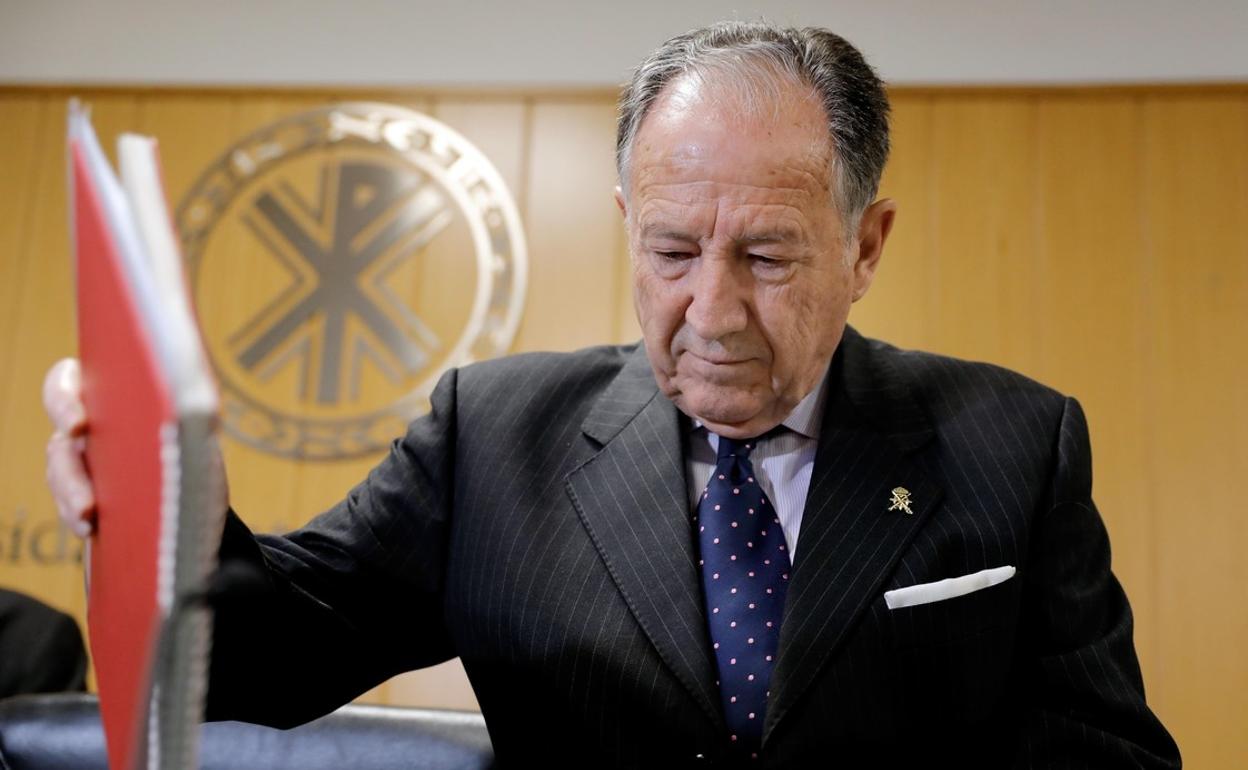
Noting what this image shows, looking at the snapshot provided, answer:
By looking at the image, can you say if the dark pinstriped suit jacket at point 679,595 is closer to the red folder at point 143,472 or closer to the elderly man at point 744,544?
the elderly man at point 744,544

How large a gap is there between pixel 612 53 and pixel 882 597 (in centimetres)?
199

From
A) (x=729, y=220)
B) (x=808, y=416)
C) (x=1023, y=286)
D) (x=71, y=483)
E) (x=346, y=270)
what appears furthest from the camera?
(x=346, y=270)

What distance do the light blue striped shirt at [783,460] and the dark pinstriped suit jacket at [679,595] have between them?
0.10 feet

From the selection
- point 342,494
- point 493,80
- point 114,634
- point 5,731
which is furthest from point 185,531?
point 493,80

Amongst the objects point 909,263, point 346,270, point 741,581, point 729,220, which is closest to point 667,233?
point 729,220

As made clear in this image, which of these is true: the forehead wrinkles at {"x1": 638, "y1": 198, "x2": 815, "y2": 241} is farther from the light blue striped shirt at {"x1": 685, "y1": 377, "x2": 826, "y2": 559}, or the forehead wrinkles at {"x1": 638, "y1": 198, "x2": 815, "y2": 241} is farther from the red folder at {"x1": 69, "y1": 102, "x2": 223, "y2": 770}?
the red folder at {"x1": 69, "y1": 102, "x2": 223, "y2": 770}

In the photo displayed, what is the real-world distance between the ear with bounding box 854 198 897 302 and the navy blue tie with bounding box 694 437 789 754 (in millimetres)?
232

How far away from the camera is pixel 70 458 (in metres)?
0.69

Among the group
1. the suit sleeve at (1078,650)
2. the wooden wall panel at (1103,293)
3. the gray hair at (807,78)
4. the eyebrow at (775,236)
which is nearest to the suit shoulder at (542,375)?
the gray hair at (807,78)

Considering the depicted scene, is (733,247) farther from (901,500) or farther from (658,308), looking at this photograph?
(901,500)

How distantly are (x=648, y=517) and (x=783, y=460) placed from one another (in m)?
0.18

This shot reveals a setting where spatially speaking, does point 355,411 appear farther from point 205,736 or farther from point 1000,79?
point 1000,79

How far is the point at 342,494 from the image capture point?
2.75m

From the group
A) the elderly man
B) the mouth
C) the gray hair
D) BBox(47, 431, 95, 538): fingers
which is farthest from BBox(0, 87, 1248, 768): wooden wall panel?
BBox(47, 431, 95, 538): fingers
